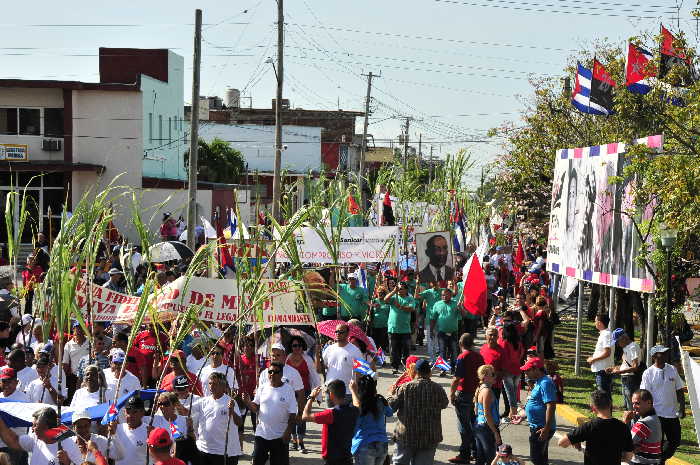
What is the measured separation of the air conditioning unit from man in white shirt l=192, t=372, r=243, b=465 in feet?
112

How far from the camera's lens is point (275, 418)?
1117 cm

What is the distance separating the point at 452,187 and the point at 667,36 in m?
26.2

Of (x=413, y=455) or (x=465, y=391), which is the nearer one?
(x=413, y=455)

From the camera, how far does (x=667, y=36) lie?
16219mm

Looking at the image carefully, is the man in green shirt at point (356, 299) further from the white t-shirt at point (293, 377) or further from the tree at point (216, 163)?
the tree at point (216, 163)

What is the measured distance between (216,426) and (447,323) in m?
8.74

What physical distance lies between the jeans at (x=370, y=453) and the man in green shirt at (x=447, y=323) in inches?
333

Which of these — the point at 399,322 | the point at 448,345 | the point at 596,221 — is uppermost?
the point at 596,221

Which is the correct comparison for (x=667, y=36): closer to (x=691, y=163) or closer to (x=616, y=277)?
(x=691, y=163)

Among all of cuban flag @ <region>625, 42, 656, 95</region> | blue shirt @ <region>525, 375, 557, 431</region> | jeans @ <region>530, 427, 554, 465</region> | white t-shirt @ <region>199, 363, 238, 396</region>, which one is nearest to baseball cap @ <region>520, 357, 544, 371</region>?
blue shirt @ <region>525, 375, 557, 431</region>

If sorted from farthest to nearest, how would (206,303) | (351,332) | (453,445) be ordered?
(351,332) < (453,445) < (206,303)

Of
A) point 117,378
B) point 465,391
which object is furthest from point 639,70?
point 117,378

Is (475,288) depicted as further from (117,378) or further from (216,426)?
(216,426)

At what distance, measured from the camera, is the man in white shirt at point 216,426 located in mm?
10664
